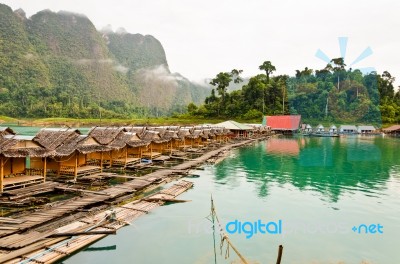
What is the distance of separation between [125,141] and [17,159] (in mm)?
7601

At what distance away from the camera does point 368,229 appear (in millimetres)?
13867

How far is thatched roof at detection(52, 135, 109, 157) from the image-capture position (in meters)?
17.8

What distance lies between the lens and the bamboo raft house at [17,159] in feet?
47.7

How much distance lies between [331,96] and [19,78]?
97.2 meters

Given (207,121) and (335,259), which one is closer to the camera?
(335,259)

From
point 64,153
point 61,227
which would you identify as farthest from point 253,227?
point 64,153

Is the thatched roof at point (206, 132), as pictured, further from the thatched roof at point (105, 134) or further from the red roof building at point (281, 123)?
the red roof building at point (281, 123)

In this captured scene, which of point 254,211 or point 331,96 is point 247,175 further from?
point 331,96

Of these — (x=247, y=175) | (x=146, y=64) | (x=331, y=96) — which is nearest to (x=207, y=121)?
(x=331, y=96)

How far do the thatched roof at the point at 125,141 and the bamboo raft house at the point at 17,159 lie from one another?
Result: 5448mm

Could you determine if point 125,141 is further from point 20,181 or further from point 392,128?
point 392,128

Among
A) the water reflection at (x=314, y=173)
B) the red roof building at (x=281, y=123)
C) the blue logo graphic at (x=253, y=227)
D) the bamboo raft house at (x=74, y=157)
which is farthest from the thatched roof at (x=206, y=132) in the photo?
the red roof building at (x=281, y=123)

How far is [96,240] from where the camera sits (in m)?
11.1

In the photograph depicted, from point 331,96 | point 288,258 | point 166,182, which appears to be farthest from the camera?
point 331,96
